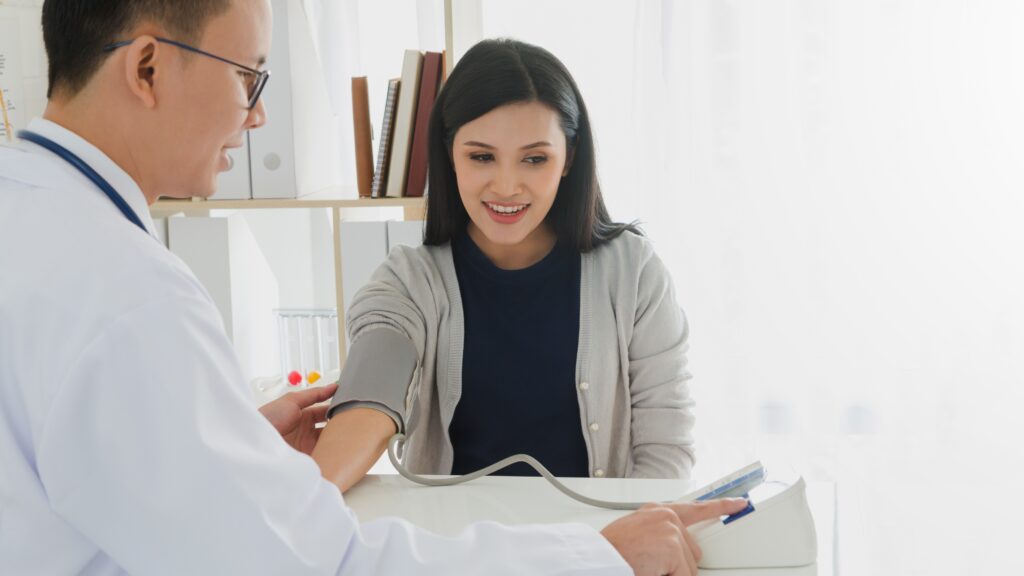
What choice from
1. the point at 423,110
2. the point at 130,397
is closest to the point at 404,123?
the point at 423,110

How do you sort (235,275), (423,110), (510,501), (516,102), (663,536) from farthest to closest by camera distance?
1. (235,275)
2. (423,110)
3. (516,102)
4. (510,501)
5. (663,536)

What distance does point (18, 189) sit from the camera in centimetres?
80

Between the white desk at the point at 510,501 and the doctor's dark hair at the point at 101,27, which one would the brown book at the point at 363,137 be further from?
the doctor's dark hair at the point at 101,27

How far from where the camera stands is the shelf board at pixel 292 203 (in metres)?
2.40

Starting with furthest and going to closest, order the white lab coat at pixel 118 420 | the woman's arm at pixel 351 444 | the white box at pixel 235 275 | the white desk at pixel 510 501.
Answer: the white box at pixel 235 275
the woman's arm at pixel 351 444
the white desk at pixel 510 501
the white lab coat at pixel 118 420

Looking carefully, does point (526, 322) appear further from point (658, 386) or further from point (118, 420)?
point (118, 420)

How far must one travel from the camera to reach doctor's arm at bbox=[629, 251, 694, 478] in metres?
1.53

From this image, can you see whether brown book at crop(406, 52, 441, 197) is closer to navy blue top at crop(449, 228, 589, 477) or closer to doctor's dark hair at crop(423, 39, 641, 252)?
doctor's dark hair at crop(423, 39, 641, 252)

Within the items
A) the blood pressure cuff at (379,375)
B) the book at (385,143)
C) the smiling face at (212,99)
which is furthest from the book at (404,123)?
the smiling face at (212,99)

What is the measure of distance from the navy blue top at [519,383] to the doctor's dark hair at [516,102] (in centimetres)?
12

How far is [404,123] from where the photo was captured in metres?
2.37

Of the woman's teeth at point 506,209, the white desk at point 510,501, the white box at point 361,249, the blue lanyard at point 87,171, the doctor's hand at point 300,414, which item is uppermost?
the blue lanyard at point 87,171

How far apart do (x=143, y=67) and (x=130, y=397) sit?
34 centimetres

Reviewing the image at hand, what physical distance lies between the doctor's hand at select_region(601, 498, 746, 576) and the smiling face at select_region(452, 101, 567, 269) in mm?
654
